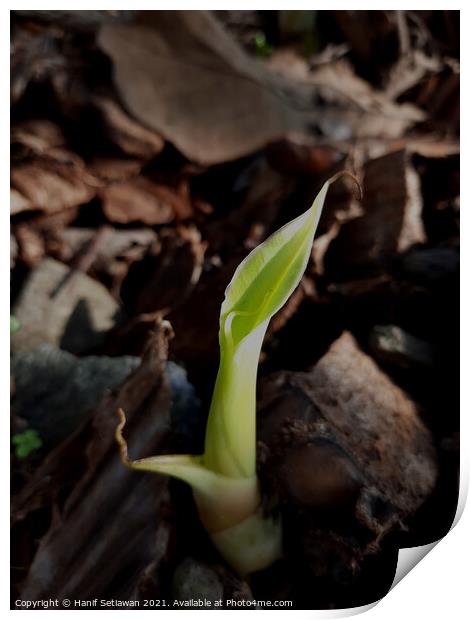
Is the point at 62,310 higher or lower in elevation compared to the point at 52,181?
lower

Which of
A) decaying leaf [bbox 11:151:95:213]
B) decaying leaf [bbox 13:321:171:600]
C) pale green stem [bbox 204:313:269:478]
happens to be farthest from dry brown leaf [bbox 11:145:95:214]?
pale green stem [bbox 204:313:269:478]

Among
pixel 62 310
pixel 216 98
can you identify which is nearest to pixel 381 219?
pixel 216 98

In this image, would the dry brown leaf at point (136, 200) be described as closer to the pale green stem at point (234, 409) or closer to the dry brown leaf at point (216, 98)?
the dry brown leaf at point (216, 98)

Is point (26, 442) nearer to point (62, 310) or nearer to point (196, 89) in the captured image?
point (62, 310)

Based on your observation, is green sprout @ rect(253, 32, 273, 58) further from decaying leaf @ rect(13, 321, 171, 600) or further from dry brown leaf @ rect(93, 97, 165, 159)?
decaying leaf @ rect(13, 321, 171, 600)

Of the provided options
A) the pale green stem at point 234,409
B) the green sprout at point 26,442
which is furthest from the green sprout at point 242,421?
the green sprout at point 26,442

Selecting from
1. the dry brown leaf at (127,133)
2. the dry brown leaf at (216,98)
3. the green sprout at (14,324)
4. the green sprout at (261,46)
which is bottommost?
the green sprout at (14,324)
